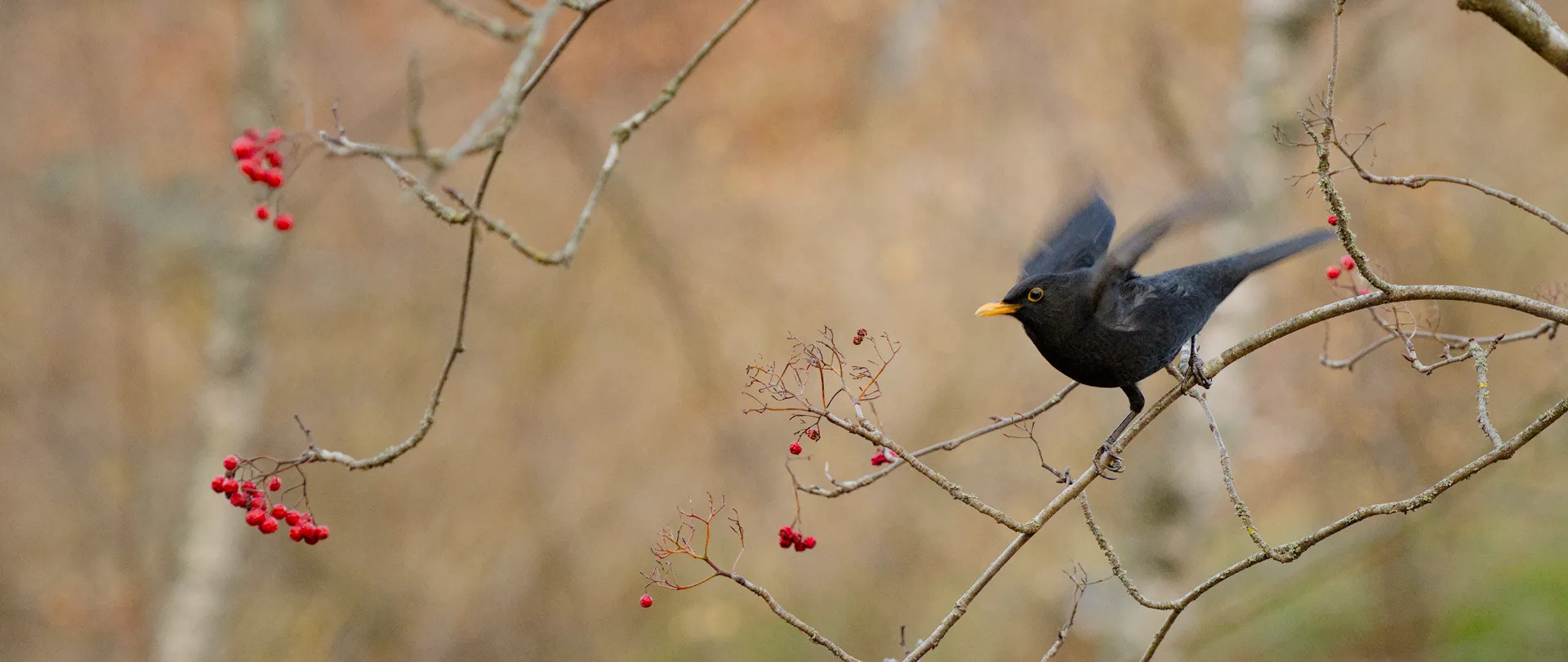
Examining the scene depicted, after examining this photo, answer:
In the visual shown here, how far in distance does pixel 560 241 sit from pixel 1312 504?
6.05 metres

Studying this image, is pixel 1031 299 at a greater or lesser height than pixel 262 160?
greater

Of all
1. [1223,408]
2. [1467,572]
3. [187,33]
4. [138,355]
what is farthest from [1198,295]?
[187,33]

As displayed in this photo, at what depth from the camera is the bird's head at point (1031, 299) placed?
328 centimetres

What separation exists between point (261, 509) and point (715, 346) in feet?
22.3

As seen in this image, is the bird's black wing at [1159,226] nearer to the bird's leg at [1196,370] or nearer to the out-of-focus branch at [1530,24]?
the bird's leg at [1196,370]

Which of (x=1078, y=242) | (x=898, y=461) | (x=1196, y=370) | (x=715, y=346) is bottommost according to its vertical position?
(x=898, y=461)

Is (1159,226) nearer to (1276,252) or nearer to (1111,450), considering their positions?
(1111,450)

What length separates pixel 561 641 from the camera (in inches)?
366

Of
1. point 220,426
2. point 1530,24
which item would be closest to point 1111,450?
point 1530,24

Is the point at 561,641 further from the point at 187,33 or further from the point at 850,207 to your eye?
the point at 187,33

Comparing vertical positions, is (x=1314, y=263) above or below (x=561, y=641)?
above

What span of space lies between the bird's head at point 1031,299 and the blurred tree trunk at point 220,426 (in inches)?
182

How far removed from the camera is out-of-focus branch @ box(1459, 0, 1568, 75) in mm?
2404

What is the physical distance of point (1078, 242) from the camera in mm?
3934
